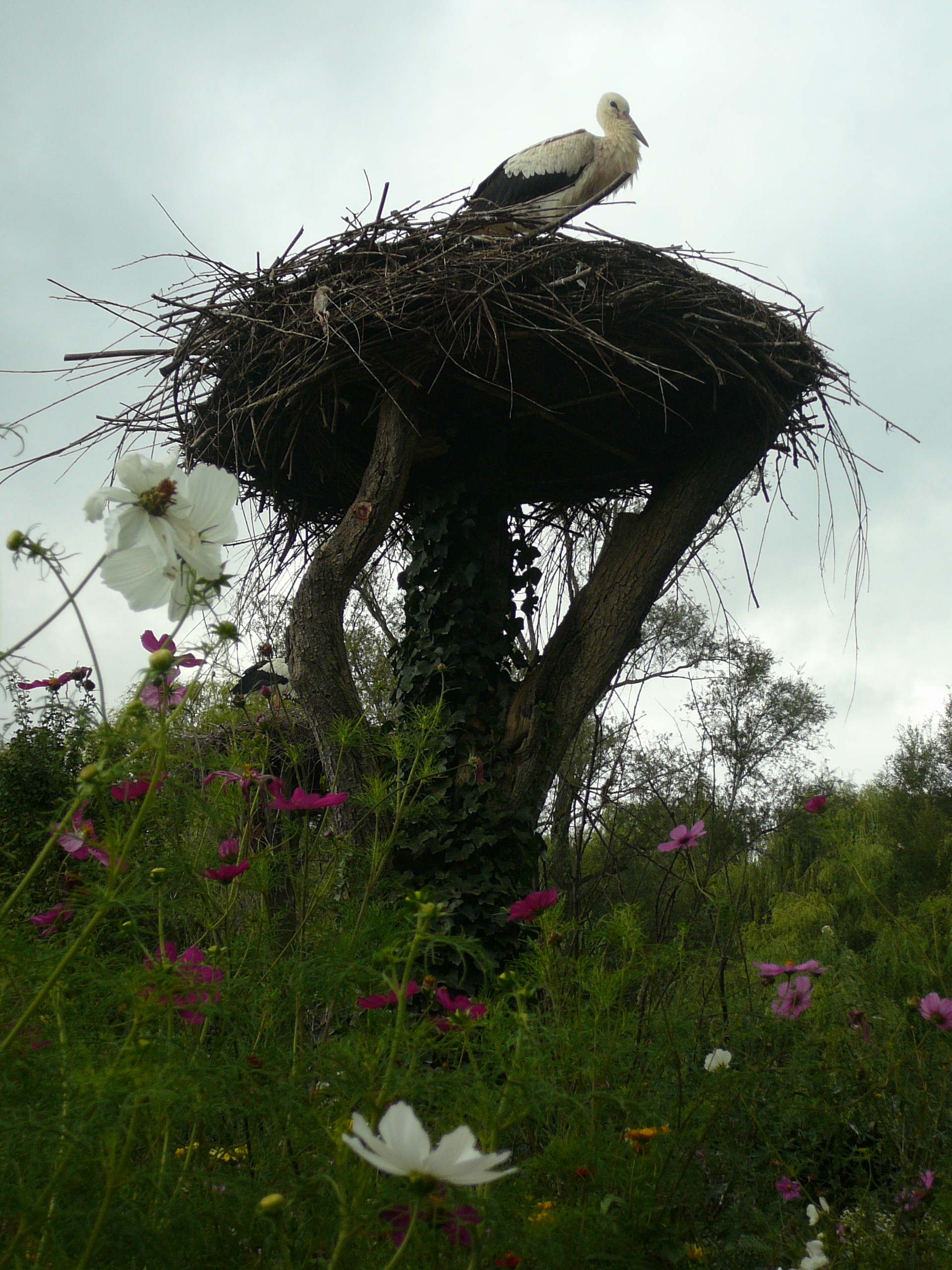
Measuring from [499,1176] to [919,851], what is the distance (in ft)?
50.7

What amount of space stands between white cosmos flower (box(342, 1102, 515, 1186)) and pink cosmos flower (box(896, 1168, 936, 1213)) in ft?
4.23

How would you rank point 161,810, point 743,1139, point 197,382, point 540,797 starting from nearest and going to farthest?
point 161,810, point 743,1139, point 540,797, point 197,382

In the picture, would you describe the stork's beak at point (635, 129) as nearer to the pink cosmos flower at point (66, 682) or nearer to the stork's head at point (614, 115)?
the stork's head at point (614, 115)

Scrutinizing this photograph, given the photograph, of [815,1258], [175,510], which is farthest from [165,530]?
[815,1258]

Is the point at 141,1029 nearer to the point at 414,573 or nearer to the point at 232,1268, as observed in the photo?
the point at 232,1268

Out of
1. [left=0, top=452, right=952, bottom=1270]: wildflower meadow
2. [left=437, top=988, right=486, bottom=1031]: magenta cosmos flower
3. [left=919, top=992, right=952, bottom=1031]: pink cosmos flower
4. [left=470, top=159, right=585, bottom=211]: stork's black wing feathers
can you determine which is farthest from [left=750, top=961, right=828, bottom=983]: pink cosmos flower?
[left=470, top=159, right=585, bottom=211]: stork's black wing feathers

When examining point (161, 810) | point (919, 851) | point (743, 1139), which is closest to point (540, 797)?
point (743, 1139)

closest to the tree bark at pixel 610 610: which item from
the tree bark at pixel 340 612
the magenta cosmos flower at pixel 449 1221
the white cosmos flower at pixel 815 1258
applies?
the tree bark at pixel 340 612

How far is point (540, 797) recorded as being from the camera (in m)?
3.71

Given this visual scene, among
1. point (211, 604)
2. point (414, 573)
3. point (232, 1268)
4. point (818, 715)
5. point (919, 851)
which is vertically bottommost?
point (232, 1268)

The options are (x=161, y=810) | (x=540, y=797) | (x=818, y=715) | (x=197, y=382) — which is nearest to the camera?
(x=161, y=810)

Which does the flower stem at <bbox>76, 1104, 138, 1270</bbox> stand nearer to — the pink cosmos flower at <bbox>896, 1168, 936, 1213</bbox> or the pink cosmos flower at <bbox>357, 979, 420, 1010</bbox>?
the pink cosmos flower at <bbox>357, 979, 420, 1010</bbox>

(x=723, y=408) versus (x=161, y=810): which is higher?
(x=723, y=408)

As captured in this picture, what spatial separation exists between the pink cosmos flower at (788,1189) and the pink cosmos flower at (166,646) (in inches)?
59.3
